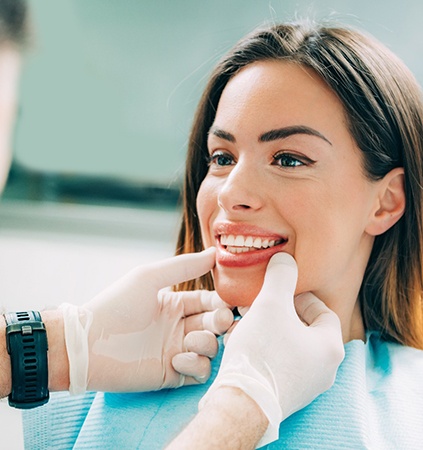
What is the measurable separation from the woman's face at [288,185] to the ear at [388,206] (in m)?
0.05

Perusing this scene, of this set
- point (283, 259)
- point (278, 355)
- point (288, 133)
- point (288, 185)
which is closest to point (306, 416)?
point (278, 355)

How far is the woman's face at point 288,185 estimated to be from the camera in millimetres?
1389

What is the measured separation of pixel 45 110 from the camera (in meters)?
2.40

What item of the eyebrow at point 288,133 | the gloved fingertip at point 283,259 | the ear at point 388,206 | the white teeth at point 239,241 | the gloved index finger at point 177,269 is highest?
the eyebrow at point 288,133

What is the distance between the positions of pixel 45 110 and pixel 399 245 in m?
1.41

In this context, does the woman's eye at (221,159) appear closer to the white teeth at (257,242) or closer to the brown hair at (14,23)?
the white teeth at (257,242)

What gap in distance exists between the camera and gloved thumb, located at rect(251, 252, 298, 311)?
128cm

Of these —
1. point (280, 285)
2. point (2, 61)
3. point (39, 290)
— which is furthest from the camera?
point (39, 290)

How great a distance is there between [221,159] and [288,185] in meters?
0.23

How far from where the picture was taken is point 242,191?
1.39 meters

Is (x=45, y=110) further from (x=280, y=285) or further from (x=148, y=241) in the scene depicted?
(x=280, y=285)

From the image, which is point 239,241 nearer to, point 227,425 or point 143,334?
point 143,334

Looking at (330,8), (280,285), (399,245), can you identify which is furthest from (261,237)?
(330,8)

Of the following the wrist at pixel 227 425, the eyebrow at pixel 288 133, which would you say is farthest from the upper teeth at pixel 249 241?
the wrist at pixel 227 425
